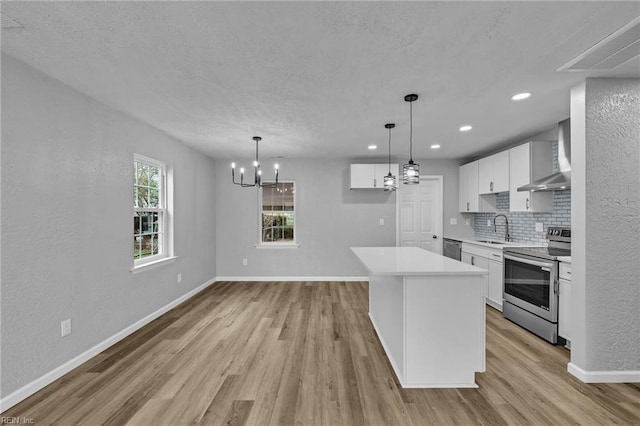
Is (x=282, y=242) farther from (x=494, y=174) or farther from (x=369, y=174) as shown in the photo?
(x=494, y=174)

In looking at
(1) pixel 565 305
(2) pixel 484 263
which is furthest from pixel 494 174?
→ (1) pixel 565 305

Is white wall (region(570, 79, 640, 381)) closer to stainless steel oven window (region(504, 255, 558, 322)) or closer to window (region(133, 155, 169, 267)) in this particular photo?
stainless steel oven window (region(504, 255, 558, 322))

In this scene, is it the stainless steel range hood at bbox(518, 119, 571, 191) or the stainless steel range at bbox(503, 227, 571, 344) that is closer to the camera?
the stainless steel range at bbox(503, 227, 571, 344)

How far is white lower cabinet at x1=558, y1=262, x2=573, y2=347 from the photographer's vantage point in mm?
2779

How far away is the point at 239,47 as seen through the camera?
Answer: 1859 mm

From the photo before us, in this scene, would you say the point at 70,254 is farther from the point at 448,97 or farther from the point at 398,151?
the point at 398,151

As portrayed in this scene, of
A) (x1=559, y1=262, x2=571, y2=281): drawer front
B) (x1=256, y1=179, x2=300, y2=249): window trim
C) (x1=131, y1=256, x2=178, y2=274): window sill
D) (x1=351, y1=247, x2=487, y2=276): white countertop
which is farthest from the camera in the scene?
(x1=256, y1=179, x2=300, y2=249): window trim

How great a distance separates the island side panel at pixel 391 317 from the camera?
7.51ft

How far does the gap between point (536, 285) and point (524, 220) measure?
58.1 inches

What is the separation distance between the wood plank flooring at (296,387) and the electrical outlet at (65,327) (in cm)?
34

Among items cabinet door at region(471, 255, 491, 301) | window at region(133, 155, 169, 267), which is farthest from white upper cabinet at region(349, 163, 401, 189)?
window at region(133, 155, 169, 267)

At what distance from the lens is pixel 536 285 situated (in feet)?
10.3

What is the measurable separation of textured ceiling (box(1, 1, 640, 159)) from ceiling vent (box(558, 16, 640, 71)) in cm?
6

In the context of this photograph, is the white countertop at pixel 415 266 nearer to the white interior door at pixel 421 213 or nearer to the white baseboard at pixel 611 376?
the white baseboard at pixel 611 376
